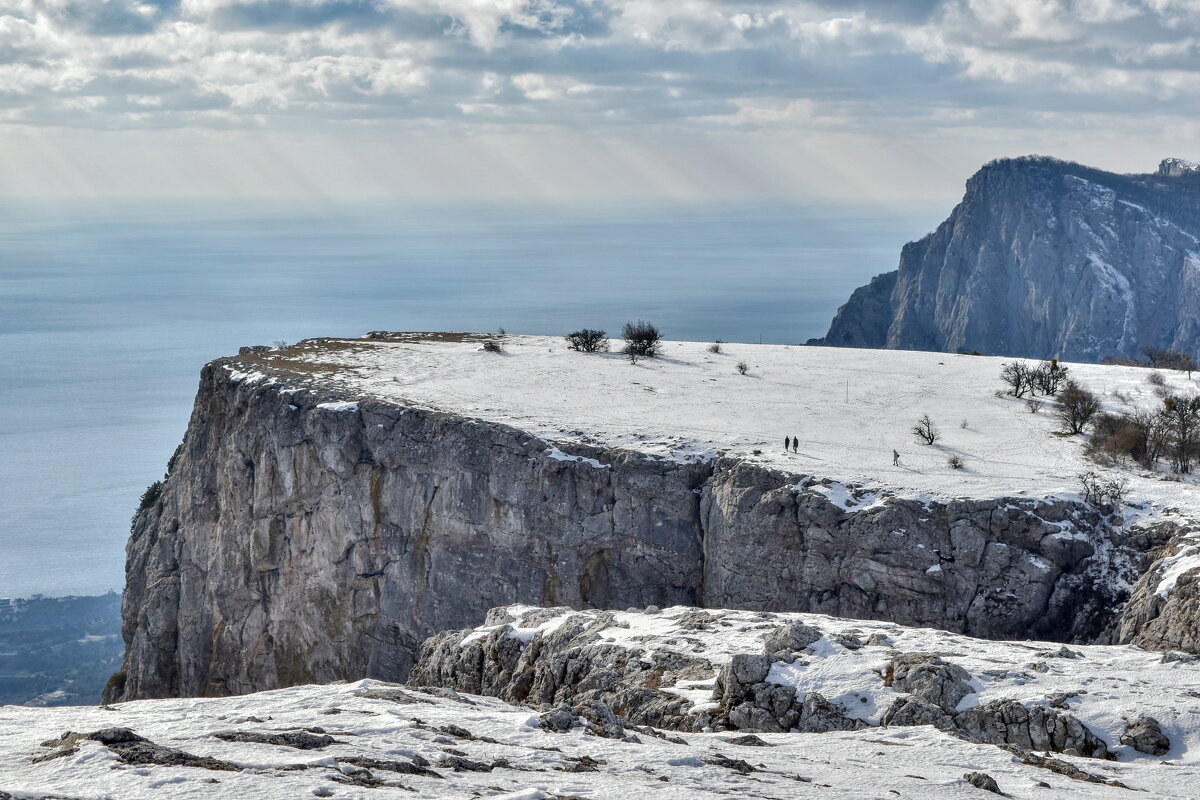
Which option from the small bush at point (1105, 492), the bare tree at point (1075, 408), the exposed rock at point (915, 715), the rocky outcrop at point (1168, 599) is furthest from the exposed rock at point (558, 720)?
the bare tree at point (1075, 408)

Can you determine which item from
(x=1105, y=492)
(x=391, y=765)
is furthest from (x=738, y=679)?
(x=1105, y=492)

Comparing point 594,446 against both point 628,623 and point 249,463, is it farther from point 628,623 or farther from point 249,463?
point 249,463

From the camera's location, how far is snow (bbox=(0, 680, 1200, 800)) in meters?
10.0

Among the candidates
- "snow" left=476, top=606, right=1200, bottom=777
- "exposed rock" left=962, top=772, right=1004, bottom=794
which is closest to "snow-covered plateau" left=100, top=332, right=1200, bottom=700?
"snow" left=476, top=606, right=1200, bottom=777

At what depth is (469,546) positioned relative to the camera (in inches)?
1214

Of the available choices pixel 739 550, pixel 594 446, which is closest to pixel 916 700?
pixel 739 550

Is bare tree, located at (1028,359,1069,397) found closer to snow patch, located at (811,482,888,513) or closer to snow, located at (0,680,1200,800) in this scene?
snow patch, located at (811,482,888,513)

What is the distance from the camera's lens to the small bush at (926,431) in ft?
97.3

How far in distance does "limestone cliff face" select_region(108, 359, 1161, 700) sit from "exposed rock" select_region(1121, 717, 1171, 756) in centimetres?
928

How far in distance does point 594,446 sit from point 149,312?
588ft

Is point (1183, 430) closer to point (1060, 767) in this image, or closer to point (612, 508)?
point (612, 508)

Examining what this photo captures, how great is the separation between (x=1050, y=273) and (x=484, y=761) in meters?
115

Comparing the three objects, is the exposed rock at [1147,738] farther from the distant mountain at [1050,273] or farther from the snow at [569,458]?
the distant mountain at [1050,273]

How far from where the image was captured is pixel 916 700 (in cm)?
1470
